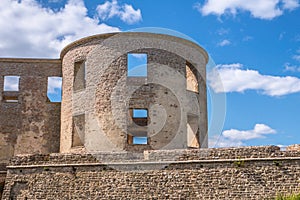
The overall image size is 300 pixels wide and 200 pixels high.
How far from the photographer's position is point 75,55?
60.6 ft

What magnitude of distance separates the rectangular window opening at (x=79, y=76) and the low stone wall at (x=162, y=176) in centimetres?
495

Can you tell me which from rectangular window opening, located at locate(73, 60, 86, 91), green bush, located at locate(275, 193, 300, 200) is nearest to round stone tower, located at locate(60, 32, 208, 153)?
rectangular window opening, located at locate(73, 60, 86, 91)

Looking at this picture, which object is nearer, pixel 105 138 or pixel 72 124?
pixel 105 138

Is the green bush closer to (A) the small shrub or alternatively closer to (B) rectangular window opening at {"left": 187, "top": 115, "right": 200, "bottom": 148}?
(A) the small shrub

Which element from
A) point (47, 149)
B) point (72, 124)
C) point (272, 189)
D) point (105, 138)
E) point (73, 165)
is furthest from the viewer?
point (47, 149)

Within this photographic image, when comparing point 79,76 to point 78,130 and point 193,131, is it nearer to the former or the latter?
point 78,130

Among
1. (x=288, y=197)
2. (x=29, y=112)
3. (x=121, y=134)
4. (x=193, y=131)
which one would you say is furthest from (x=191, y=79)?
(x=288, y=197)

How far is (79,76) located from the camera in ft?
60.7

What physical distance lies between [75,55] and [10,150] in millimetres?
5248

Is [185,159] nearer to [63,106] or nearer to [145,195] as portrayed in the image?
[145,195]

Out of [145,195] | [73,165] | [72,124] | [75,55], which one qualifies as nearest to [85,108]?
[72,124]

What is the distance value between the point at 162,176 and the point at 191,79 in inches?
279

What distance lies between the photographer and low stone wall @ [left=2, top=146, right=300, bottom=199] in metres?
12.8

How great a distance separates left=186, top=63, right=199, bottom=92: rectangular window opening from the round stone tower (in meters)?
0.64
